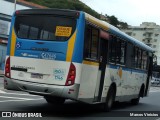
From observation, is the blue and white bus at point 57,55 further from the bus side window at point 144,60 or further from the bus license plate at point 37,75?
the bus side window at point 144,60

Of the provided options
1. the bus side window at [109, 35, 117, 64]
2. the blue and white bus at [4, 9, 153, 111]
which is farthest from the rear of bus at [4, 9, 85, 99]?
the bus side window at [109, 35, 117, 64]

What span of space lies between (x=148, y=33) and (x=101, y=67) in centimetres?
14003

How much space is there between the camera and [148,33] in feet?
500

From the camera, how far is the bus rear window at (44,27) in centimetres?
1280

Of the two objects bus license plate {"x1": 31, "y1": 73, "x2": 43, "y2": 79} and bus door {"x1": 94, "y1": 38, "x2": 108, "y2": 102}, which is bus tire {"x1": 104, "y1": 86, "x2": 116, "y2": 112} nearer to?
bus door {"x1": 94, "y1": 38, "x2": 108, "y2": 102}

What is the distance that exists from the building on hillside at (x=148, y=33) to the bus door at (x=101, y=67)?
440 feet

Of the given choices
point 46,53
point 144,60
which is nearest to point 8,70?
point 46,53

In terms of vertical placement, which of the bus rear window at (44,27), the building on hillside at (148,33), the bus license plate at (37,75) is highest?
the building on hillside at (148,33)

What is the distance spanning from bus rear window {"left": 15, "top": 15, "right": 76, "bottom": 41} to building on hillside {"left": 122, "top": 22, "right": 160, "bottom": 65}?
136m

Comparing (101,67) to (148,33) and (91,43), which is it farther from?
(148,33)

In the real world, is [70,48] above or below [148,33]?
below

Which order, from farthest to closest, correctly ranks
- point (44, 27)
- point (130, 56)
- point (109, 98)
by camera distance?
point (130, 56), point (109, 98), point (44, 27)

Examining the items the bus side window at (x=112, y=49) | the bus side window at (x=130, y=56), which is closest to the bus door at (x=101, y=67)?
the bus side window at (x=112, y=49)

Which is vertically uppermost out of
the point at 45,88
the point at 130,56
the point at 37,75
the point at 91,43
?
the point at 91,43
